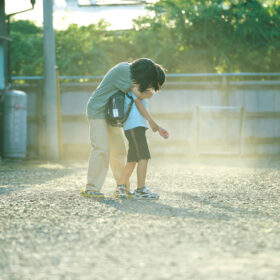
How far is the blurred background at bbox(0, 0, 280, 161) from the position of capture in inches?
442

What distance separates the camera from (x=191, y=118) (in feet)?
37.5

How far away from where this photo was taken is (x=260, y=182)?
271 inches

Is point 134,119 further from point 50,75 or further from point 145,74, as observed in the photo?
point 50,75

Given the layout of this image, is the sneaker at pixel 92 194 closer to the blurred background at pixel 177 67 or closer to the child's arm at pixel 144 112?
the child's arm at pixel 144 112

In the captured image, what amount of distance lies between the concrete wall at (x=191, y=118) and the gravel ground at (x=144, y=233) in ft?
15.0

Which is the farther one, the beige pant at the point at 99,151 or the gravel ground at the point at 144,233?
the beige pant at the point at 99,151

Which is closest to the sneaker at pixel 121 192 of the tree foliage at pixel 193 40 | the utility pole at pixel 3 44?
the utility pole at pixel 3 44

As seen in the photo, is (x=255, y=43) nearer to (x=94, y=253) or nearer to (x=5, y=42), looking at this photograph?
(x=5, y=42)

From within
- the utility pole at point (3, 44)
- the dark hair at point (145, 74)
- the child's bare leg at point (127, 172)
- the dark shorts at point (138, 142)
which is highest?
the utility pole at point (3, 44)

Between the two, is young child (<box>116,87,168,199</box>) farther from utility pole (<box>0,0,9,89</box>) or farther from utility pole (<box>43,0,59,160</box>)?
utility pole (<box>0,0,9,89</box>)

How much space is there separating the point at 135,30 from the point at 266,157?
8989 millimetres

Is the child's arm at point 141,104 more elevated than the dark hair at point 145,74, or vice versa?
the dark hair at point 145,74

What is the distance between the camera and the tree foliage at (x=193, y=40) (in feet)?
51.9

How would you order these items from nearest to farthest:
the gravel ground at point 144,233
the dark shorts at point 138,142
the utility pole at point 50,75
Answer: the gravel ground at point 144,233, the dark shorts at point 138,142, the utility pole at point 50,75
